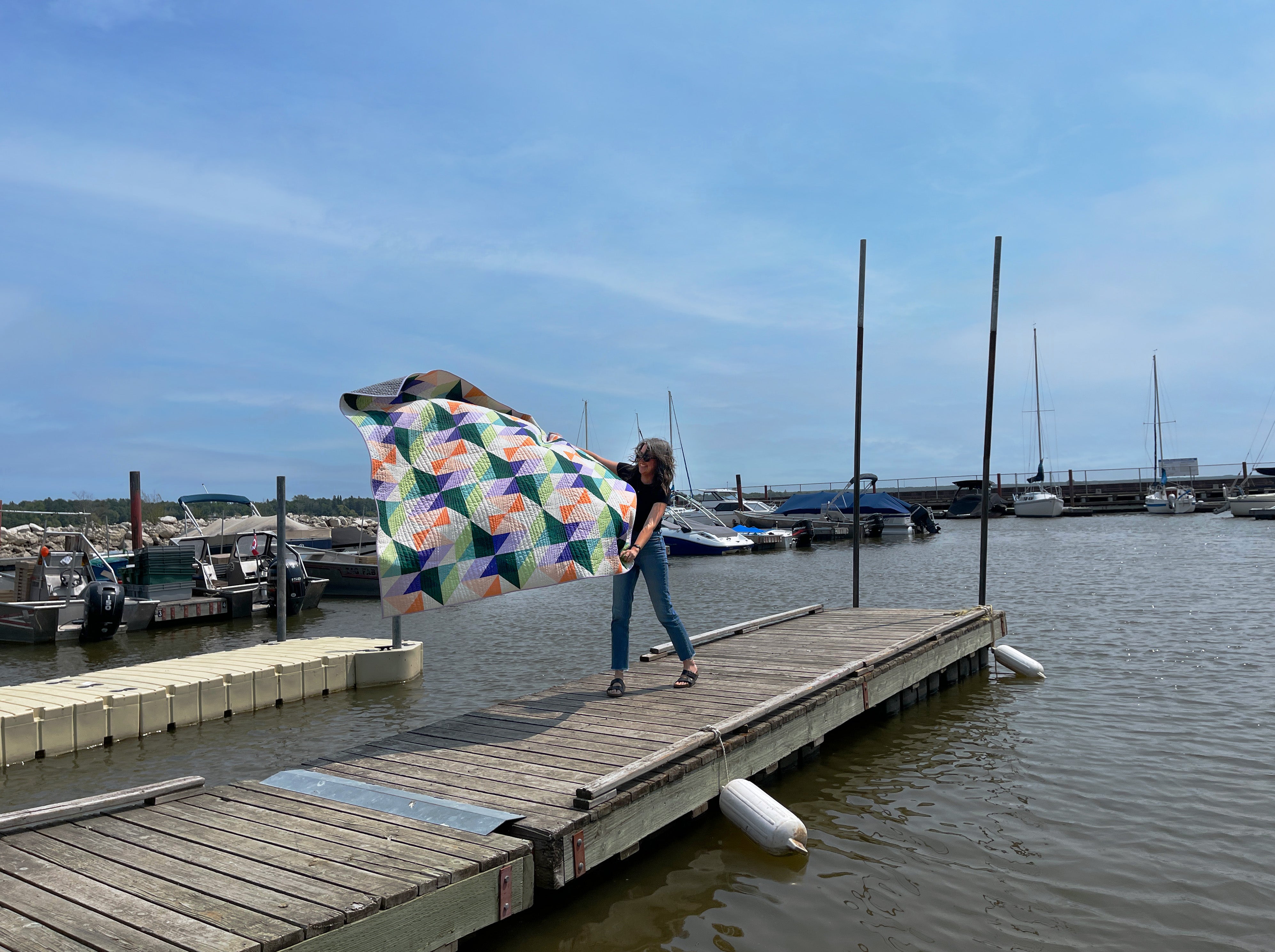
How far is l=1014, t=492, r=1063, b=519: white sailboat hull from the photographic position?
72125 millimetres

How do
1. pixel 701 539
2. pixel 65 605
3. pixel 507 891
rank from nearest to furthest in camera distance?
pixel 507 891
pixel 65 605
pixel 701 539

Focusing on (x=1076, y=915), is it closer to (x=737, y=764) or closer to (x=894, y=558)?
(x=737, y=764)

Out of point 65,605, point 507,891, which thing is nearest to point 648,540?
point 507,891

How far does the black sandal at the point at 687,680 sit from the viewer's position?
8.62 metres

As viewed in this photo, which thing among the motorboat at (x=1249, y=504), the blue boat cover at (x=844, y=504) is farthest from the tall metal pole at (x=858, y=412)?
the motorboat at (x=1249, y=504)

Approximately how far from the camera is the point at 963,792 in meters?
7.96

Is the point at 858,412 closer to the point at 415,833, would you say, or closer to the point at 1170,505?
the point at 415,833

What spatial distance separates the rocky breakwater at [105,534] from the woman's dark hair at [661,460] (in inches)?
1146

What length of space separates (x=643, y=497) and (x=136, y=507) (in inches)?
1017

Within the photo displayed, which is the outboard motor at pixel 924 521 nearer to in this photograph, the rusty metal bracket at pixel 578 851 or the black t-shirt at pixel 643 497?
the black t-shirt at pixel 643 497

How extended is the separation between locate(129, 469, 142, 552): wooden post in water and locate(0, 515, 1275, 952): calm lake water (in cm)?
861

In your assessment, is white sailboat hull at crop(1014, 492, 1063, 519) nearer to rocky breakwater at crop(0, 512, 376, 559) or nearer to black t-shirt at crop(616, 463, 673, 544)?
rocky breakwater at crop(0, 512, 376, 559)

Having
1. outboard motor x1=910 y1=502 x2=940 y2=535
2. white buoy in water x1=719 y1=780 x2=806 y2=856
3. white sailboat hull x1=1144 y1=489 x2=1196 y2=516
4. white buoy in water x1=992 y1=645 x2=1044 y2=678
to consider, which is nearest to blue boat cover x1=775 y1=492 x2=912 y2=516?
outboard motor x1=910 y1=502 x2=940 y2=535

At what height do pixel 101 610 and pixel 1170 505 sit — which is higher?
pixel 1170 505
